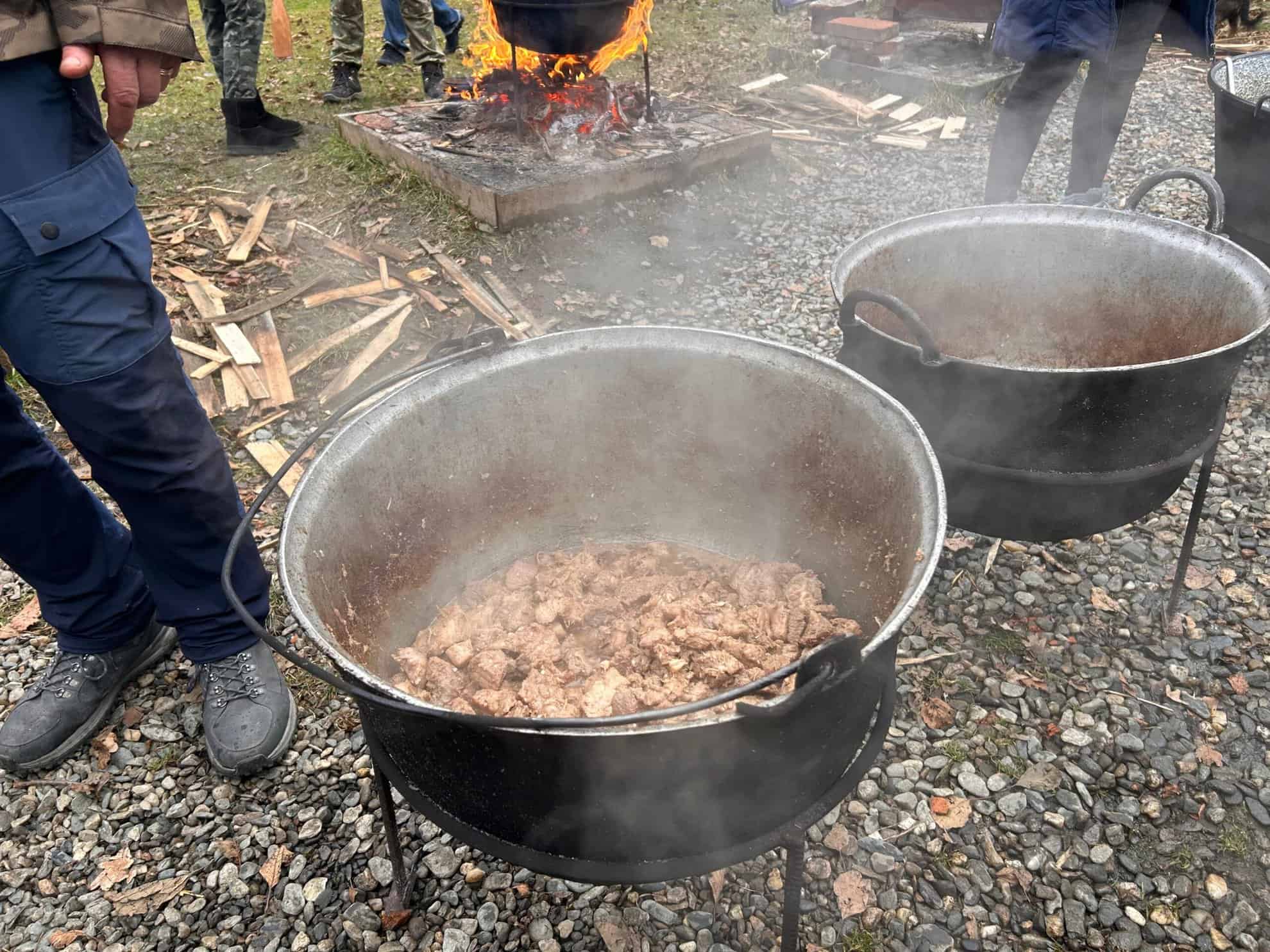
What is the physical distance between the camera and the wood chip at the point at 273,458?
437 centimetres

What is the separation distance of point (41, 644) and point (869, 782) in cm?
348

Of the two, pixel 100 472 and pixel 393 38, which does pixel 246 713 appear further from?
pixel 393 38

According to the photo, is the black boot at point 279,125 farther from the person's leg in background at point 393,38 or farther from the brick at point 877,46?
the brick at point 877,46

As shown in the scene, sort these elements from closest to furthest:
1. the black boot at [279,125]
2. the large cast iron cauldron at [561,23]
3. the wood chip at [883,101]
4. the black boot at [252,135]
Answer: the large cast iron cauldron at [561,23], the black boot at [252,135], the black boot at [279,125], the wood chip at [883,101]

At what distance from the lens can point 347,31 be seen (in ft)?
27.6

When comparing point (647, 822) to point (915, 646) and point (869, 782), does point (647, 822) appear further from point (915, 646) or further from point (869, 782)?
point (915, 646)

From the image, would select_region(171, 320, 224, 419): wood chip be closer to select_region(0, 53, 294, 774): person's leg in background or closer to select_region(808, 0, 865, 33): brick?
select_region(0, 53, 294, 774): person's leg in background

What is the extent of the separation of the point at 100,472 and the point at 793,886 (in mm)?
2338

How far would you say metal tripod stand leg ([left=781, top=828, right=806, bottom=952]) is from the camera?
198 centimetres

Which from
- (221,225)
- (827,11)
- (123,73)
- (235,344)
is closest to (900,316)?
(123,73)

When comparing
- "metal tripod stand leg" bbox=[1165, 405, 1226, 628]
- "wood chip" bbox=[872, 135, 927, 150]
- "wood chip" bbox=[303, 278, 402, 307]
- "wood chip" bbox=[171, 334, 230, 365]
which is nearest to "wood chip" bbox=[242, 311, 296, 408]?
"wood chip" bbox=[171, 334, 230, 365]

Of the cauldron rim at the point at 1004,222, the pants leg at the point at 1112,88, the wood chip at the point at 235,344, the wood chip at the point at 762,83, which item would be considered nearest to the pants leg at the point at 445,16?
the wood chip at the point at 762,83

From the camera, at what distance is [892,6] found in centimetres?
1032

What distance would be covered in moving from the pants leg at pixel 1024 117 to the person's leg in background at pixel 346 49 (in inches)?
251
